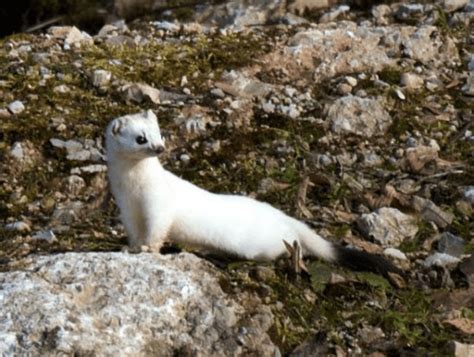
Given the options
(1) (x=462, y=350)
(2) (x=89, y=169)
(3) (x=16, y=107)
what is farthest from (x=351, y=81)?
(1) (x=462, y=350)

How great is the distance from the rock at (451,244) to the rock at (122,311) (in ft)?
4.24

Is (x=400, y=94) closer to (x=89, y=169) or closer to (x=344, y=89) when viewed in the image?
(x=344, y=89)

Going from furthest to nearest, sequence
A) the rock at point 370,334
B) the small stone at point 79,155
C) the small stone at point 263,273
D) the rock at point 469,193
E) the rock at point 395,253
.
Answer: the small stone at point 79,155 < the rock at point 469,193 < the rock at point 395,253 < the small stone at point 263,273 < the rock at point 370,334

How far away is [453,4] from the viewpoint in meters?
8.31

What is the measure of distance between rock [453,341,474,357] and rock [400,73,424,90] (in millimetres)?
2965

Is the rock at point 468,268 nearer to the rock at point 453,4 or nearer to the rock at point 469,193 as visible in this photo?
the rock at point 469,193

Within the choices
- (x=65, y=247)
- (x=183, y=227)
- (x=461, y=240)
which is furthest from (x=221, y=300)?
(x=461, y=240)

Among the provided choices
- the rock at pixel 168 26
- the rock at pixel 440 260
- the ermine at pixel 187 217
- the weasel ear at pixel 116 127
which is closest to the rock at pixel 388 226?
the rock at pixel 440 260

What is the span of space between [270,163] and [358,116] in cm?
76

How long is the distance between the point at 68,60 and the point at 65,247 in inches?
89.8

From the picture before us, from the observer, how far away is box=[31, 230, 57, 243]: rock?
5.28 meters

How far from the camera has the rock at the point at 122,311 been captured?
12.8 feet

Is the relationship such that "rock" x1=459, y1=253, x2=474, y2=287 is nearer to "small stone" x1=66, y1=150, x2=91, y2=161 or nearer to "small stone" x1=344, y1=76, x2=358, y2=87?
"small stone" x1=344, y1=76, x2=358, y2=87

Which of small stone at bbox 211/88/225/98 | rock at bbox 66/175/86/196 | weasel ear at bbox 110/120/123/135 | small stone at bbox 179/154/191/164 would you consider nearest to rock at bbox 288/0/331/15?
small stone at bbox 211/88/225/98
